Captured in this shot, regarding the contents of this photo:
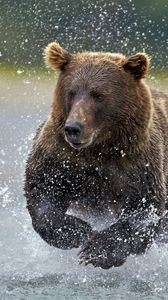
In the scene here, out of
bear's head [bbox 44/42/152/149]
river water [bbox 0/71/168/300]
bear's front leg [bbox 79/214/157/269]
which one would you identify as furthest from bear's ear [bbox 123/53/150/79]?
river water [bbox 0/71/168/300]

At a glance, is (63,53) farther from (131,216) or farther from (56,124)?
(131,216)

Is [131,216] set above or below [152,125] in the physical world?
below

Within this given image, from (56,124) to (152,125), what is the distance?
0.82 metres

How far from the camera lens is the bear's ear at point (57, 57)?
8789mm

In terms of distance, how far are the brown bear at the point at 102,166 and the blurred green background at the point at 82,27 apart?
35.2 ft

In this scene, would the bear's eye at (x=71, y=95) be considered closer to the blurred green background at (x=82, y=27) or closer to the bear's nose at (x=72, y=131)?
the bear's nose at (x=72, y=131)

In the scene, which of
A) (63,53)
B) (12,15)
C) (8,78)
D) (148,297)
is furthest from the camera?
(12,15)

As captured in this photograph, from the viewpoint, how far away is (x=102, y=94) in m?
8.54

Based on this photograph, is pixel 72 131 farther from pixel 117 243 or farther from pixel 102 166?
pixel 117 243

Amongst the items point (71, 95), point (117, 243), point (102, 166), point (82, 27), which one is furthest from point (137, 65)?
point (82, 27)

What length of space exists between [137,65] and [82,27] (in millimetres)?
12375

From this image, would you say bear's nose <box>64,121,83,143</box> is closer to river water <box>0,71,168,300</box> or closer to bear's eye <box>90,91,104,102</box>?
bear's eye <box>90,91,104,102</box>

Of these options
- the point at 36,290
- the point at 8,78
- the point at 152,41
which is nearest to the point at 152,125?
the point at 36,290

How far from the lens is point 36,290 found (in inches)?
324
